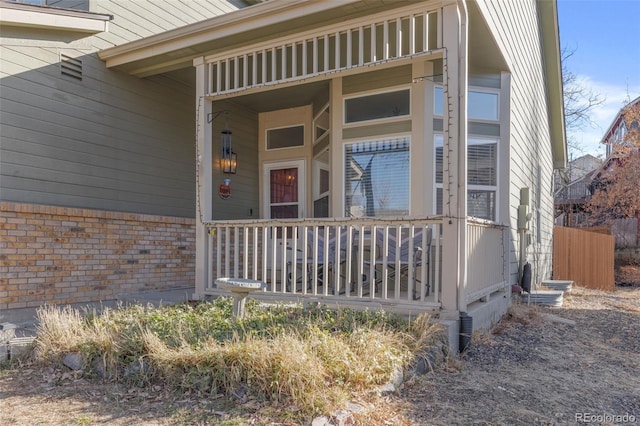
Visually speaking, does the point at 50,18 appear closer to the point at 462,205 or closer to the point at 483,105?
the point at 462,205

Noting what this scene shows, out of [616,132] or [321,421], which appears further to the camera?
[616,132]

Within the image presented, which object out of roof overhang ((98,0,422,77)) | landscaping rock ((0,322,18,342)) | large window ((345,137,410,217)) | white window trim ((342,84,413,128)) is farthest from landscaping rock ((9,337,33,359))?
white window trim ((342,84,413,128))

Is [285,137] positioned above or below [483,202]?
above

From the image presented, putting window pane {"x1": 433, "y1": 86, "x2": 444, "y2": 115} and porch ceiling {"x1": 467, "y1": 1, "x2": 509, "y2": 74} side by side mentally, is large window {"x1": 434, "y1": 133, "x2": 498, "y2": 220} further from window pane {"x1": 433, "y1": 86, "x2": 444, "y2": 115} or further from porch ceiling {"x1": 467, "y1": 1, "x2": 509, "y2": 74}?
porch ceiling {"x1": 467, "y1": 1, "x2": 509, "y2": 74}

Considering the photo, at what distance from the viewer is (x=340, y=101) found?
6914 mm

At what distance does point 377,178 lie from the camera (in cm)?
664


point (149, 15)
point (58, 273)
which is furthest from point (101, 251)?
point (149, 15)

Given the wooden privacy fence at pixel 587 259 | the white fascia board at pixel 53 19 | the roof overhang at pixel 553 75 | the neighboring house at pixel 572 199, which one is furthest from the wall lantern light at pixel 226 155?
the neighboring house at pixel 572 199

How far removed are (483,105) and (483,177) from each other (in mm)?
1090

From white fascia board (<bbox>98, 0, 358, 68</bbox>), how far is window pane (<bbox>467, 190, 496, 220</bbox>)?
3.45 metres

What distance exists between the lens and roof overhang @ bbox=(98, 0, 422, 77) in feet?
16.2

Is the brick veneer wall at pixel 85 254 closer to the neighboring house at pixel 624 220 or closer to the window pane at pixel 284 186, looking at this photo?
the window pane at pixel 284 186

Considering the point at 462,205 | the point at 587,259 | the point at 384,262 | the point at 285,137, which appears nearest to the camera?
the point at 462,205

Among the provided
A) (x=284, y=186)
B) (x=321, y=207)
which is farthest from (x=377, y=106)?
(x=284, y=186)
